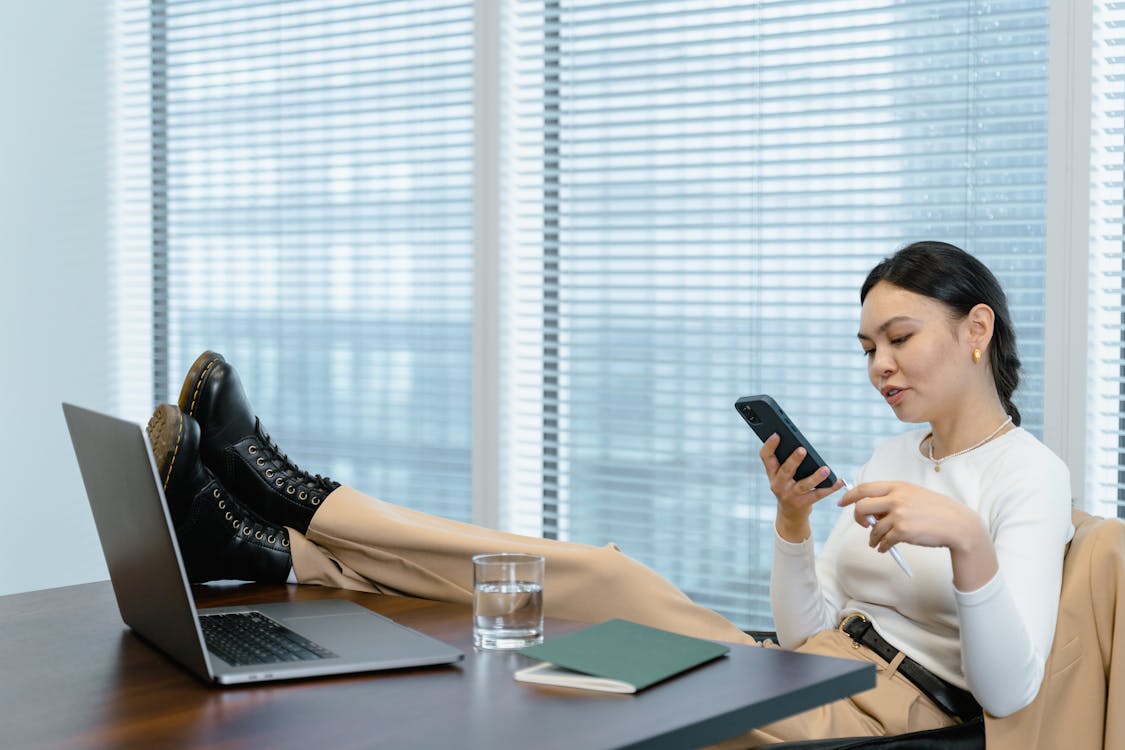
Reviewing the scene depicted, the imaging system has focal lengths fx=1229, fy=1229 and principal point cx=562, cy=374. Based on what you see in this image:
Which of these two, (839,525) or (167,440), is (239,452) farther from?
(839,525)

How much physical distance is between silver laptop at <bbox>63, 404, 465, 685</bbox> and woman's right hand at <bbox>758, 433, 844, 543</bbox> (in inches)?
21.5

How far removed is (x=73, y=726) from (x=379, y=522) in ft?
2.52

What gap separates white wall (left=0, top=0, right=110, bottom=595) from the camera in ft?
11.9

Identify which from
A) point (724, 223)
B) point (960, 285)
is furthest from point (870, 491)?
point (724, 223)

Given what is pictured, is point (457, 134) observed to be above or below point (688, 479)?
above

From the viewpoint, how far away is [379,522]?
187 cm

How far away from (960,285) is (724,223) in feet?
3.46

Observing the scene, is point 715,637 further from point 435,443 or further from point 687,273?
point 435,443

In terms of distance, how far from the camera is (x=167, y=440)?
1777mm

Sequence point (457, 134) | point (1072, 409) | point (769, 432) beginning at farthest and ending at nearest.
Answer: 1. point (457, 134)
2. point (1072, 409)
3. point (769, 432)

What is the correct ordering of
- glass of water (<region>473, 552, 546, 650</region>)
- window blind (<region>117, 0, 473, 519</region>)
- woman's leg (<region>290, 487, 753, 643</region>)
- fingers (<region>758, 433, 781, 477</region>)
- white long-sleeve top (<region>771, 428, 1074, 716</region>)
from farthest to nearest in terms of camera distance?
window blind (<region>117, 0, 473, 519</region>) < woman's leg (<region>290, 487, 753, 643</region>) < fingers (<region>758, 433, 781, 477</region>) < white long-sleeve top (<region>771, 428, 1074, 716</region>) < glass of water (<region>473, 552, 546, 650</region>)

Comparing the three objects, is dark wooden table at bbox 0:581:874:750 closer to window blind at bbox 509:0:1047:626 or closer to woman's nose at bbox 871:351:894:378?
woman's nose at bbox 871:351:894:378

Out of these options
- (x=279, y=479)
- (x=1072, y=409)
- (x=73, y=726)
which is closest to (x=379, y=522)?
(x=279, y=479)

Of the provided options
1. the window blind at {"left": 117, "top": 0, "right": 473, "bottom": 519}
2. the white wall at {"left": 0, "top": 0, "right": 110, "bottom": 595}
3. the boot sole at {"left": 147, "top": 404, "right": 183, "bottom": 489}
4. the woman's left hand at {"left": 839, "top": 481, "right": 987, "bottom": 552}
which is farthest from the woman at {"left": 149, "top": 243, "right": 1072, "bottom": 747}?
the white wall at {"left": 0, "top": 0, "right": 110, "bottom": 595}
